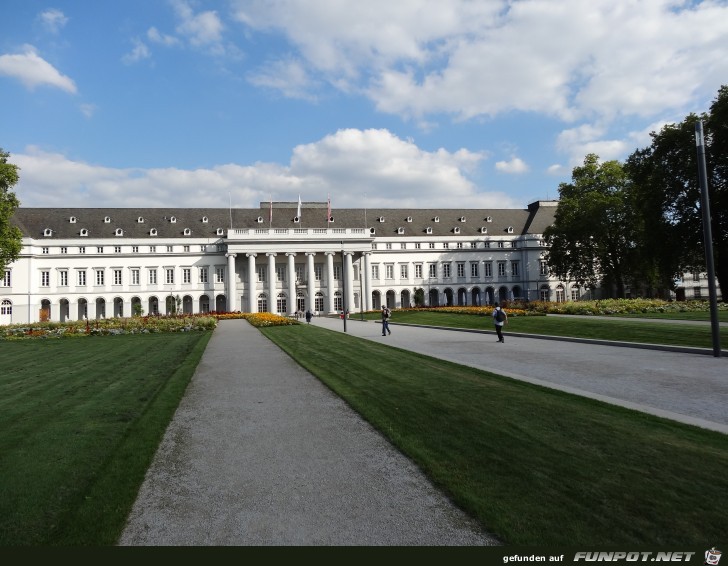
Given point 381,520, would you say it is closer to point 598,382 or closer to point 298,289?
point 598,382

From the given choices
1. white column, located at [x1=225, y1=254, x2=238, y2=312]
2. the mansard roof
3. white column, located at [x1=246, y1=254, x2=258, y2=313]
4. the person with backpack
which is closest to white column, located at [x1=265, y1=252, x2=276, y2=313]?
Answer: white column, located at [x1=246, y1=254, x2=258, y2=313]

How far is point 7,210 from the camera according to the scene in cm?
4119

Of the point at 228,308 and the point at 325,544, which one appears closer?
the point at 325,544

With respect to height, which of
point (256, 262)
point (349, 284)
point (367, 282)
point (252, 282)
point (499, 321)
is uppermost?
point (256, 262)

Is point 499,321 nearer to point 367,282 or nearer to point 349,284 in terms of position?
point 367,282

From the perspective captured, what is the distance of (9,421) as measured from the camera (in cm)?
827

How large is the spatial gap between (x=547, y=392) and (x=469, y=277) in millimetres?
74392

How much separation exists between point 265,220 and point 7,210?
41147 mm

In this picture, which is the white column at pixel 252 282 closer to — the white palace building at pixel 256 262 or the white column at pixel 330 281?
the white palace building at pixel 256 262

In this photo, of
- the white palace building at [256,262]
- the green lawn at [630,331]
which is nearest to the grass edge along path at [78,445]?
the green lawn at [630,331]

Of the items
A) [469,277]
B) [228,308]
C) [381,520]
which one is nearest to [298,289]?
[228,308]

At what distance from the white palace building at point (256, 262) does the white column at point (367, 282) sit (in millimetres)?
177

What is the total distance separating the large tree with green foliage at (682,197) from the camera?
117 ft

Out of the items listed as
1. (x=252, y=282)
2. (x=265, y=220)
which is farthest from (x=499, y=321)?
(x=265, y=220)
